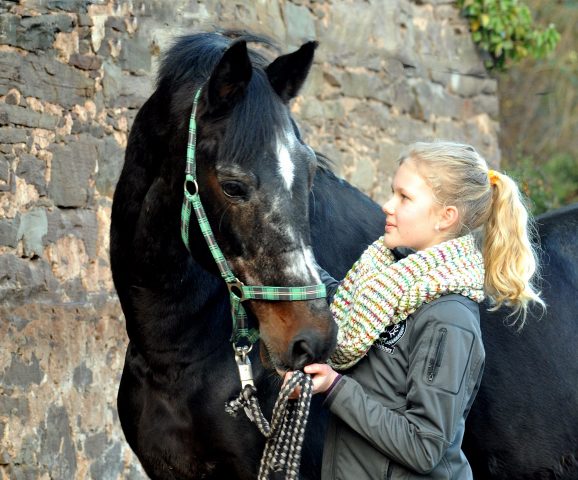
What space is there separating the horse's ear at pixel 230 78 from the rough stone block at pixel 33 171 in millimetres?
1492

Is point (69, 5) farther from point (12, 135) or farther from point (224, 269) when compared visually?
point (224, 269)

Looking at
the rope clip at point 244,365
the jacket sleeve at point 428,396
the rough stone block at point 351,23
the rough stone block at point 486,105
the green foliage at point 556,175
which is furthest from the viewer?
the green foliage at point 556,175

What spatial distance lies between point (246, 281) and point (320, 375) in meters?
0.32

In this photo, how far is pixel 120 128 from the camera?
11.6ft

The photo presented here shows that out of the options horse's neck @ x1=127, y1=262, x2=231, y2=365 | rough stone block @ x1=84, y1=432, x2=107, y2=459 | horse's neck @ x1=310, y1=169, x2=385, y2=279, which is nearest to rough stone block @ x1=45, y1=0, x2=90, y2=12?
horse's neck @ x1=310, y1=169, x2=385, y2=279

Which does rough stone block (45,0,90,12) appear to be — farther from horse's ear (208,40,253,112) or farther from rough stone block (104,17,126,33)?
horse's ear (208,40,253,112)

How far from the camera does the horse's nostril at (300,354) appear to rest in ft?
5.62

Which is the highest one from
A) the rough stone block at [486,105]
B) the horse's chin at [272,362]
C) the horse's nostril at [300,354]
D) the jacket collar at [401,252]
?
the jacket collar at [401,252]

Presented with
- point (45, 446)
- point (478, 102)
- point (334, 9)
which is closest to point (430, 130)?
point (478, 102)

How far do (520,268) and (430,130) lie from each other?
13.8 feet

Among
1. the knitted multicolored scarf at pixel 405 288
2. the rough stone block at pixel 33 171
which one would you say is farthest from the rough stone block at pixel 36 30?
the knitted multicolored scarf at pixel 405 288

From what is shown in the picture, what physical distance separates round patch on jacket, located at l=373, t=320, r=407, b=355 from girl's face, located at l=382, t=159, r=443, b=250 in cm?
22

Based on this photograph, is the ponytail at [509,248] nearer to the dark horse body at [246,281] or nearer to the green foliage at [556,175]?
the dark horse body at [246,281]

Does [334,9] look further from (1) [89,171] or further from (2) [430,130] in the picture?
(1) [89,171]
